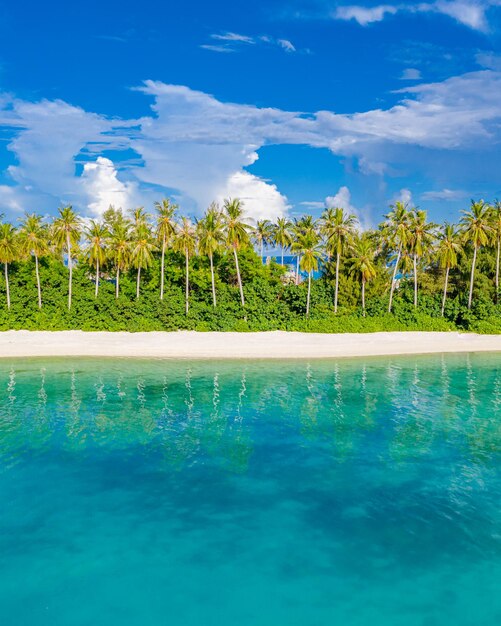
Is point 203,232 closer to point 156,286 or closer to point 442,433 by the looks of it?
point 156,286

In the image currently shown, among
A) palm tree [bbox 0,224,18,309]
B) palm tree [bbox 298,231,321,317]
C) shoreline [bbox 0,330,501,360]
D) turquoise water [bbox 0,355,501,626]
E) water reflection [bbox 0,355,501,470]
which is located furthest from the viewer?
palm tree [bbox 298,231,321,317]

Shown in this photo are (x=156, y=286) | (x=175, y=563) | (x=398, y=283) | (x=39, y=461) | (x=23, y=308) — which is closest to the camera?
(x=175, y=563)

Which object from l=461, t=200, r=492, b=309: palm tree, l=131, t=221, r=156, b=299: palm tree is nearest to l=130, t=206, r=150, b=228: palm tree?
l=131, t=221, r=156, b=299: palm tree

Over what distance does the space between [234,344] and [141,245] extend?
1483cm

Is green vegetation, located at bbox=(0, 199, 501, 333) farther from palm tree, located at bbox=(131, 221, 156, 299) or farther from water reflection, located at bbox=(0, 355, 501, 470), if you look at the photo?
water reflection, located at bbox=(0, 355, 501, 470)

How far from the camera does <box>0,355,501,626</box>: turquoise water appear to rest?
10.8 m

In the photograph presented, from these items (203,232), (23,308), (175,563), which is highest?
(203,232)

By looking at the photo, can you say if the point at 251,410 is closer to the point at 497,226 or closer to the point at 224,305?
the point at 224,305

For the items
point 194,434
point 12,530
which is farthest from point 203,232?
point 12,530

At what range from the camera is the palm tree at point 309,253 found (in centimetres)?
5291

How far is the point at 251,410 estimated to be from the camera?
2639 centimetres

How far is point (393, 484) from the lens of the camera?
54.7 ft

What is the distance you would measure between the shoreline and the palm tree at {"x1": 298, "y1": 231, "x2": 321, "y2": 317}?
7126 mm

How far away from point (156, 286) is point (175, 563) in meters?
46.2
